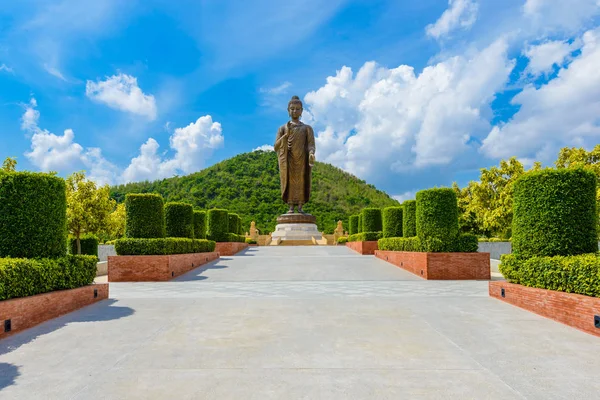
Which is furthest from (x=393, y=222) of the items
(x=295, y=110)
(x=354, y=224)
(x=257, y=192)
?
(x=257, y=192)

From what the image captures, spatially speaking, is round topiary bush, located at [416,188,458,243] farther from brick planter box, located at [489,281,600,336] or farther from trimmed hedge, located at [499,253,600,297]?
brick planter box, located at [489,281,600,336]

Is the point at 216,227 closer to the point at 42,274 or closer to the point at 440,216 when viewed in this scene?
the point at 440,216

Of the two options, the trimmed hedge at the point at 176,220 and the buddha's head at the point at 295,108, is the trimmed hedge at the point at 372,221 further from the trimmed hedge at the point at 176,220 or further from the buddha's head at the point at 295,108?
the buddha's head at the point at 295,108

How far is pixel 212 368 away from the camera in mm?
3912

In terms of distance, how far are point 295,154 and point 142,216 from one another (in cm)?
2068

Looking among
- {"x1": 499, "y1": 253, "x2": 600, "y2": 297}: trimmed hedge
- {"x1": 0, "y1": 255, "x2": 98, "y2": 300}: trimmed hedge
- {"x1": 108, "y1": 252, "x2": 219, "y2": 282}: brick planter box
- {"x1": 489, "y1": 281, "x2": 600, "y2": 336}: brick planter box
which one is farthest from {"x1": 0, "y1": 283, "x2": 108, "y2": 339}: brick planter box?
{"x1": 499, "y1": 253, "x2": 600, "y2": 297}: trimmed hedge

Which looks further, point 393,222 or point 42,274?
point 393,222

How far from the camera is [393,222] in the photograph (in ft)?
61.7

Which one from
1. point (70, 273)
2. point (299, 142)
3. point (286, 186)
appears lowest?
point (70, 273)

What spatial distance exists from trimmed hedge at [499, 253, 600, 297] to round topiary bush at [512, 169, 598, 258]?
32 centimetres

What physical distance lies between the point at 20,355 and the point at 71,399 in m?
1.78

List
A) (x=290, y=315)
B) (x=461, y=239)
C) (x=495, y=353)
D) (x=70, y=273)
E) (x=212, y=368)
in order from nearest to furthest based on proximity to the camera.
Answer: (x=212, y=368)
(x=495, y=353)
(x=290, y=315)
(x=70, y=273)
(x=461, y=239)

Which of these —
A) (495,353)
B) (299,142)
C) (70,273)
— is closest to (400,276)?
(495,353)

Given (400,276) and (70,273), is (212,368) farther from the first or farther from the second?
(400,276)
